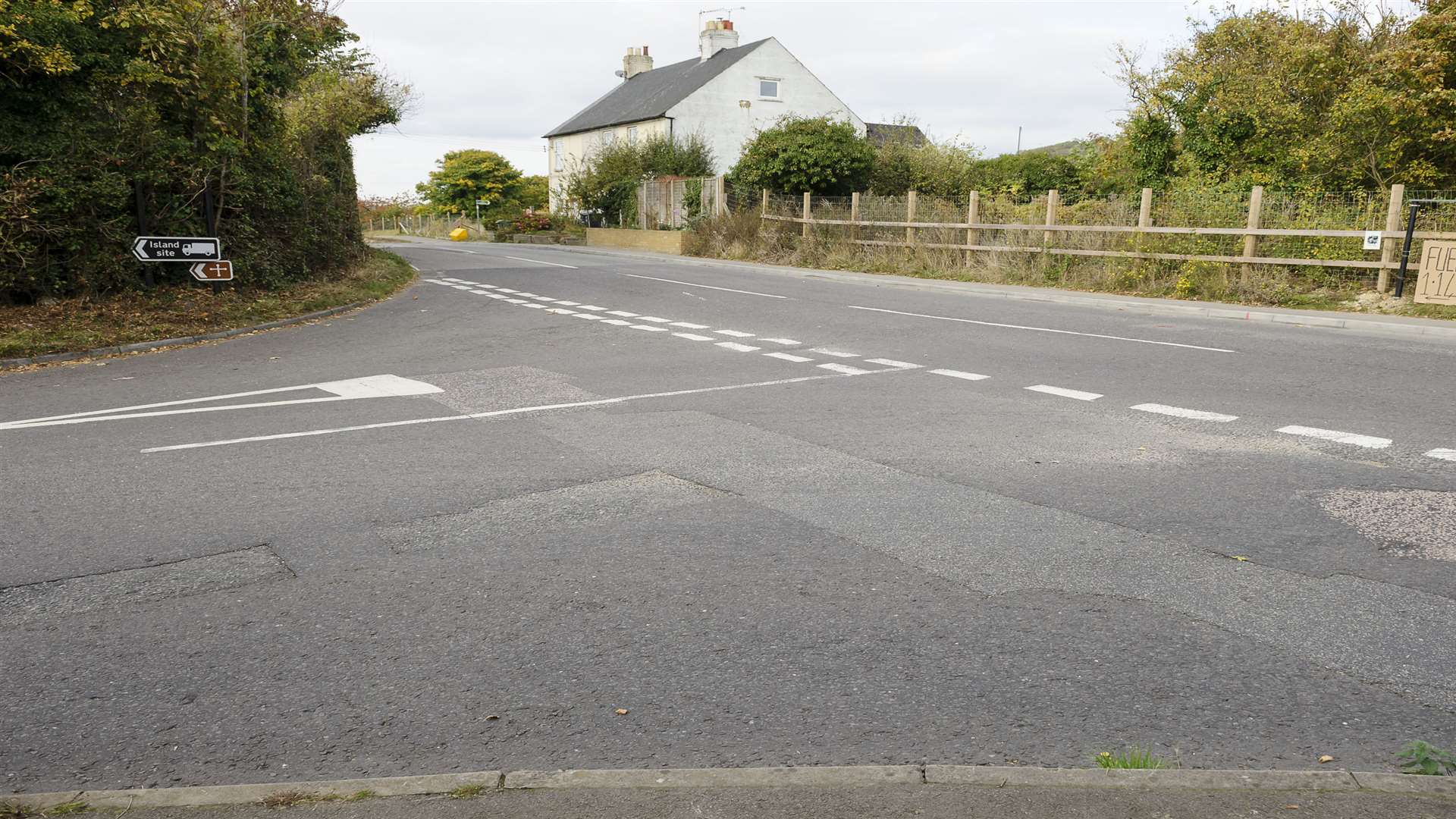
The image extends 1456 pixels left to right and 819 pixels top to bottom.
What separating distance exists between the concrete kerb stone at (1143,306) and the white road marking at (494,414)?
30.0ft

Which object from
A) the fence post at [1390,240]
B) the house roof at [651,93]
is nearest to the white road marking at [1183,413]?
the fence post at [1390,240]

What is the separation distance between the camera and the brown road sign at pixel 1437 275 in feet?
49.4

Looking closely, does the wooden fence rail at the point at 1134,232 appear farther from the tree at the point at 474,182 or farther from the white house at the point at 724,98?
the tree at the point at 474,182

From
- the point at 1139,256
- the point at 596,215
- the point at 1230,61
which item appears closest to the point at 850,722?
the point at 1139,256

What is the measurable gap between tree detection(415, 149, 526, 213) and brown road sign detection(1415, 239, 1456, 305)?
64899 mm

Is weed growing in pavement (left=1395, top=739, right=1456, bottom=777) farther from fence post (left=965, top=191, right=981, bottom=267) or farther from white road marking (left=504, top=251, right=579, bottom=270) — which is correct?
white road marking (left=504, top=251, right=579, bottom=270)

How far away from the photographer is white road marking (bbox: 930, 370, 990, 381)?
394 inches

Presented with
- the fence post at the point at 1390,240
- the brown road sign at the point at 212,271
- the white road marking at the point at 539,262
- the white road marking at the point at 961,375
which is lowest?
the white road marking at the point at 961,375

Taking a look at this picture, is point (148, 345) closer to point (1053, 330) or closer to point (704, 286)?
point (704, 286)

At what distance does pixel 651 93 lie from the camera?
187 feet

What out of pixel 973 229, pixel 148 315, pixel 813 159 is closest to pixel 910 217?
pixel 973 229

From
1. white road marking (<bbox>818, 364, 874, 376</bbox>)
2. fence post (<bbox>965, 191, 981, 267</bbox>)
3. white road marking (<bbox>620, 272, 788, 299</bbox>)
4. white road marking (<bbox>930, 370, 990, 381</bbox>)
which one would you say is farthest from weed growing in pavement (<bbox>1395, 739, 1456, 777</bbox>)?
fence post (<bbox>965, 191, 981, 267</bbox>)

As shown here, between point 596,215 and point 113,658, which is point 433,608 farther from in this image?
point 596,215

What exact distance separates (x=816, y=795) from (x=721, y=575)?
189 cm
